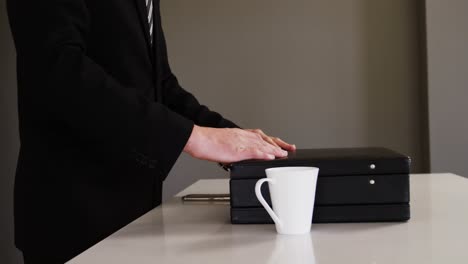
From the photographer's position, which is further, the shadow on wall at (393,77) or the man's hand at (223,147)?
the shadow on wall at (393,77)

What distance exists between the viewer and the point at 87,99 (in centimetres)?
93

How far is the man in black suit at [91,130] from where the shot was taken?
0.94m


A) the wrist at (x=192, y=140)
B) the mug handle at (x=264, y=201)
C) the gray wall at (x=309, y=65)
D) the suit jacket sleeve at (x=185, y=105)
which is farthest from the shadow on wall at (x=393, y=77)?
the mug handle at (x=264, y=201)

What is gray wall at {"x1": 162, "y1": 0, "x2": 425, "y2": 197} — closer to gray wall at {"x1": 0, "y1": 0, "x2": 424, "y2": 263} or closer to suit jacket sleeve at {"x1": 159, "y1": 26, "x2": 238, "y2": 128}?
gray wall at {"x1": 0, "y1": 0, "x2": 424, "y2": 263}

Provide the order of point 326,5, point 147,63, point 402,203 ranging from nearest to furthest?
point 402,203
point 147,63
point 326,5

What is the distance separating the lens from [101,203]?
110 centimetres

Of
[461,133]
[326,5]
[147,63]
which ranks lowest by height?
[461,133]

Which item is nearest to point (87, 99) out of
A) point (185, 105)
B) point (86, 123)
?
point (86, 123)

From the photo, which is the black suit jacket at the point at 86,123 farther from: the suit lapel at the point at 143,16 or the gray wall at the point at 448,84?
the gray wall at the point at 448,84

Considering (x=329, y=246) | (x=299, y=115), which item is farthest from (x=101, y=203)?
(x=299, y=115)

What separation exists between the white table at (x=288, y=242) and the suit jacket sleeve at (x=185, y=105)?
0.43m

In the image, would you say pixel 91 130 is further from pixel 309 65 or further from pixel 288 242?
pixel 309 65

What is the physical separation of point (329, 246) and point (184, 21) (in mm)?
2445

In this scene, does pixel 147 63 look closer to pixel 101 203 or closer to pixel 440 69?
pixel 101 203
